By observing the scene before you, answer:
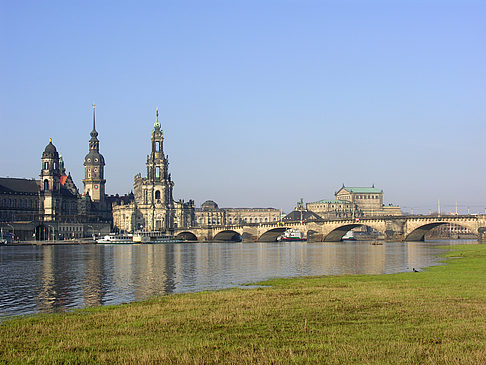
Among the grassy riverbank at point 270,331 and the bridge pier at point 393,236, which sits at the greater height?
the grassy riverbank at point 270,331

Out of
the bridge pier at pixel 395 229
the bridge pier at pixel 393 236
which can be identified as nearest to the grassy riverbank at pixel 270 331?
the bridge pier at pixel 393 236

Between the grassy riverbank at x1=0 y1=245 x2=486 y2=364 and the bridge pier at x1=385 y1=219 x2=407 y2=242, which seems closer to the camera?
the grassy riverbank at x1=0 y1=245 x2=486 y2=364

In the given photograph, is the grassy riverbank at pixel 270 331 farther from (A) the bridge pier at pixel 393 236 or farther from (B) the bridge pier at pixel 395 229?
(B) the bridge pier at pixel 395 229

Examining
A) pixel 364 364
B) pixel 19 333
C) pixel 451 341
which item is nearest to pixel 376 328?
pixel 451 341

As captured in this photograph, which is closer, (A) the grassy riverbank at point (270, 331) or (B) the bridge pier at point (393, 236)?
(A) the grassy riverbank at point (270, 331)

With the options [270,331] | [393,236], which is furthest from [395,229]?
[270,331]

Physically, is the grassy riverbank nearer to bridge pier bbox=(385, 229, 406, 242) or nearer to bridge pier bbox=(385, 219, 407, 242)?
bridge pier bbox=(385, 229, 406, 242)

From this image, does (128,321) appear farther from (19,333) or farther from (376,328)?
(376,328)

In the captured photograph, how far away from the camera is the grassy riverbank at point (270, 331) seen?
58.6 feet

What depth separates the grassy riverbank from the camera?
1788 centimetres

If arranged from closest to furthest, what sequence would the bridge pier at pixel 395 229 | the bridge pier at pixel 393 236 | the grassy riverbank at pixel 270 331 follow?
the grassy riverbank at pixel 270 331, the bridge pier at pixel 393 236, the bridge pier at pixel 395 229

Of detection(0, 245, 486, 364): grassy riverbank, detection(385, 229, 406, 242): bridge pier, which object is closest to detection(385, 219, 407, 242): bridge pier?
detection(385, 229, 406, 242): bridge pier

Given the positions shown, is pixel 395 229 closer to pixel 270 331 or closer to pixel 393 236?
pixel 393 236

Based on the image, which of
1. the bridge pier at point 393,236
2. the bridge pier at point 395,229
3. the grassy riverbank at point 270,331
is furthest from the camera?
the bridge pier at point 395,229
